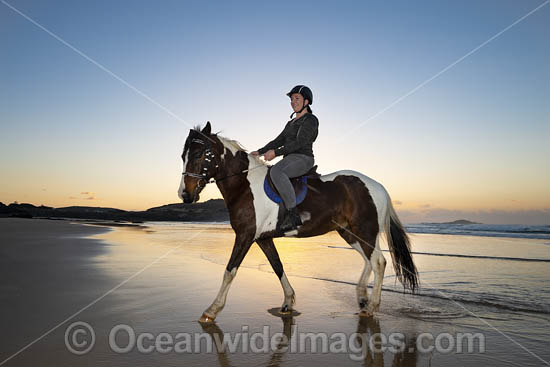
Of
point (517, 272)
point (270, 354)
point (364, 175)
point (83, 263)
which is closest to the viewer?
point (270, 354)

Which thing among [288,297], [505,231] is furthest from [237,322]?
[505,231]

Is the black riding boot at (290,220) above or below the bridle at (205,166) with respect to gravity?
below

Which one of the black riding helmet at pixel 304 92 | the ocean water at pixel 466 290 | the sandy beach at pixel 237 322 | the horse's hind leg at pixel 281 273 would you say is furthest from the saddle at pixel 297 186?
the ocean water at pixel 466 290

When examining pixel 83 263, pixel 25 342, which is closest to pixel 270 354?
pixel 25 342

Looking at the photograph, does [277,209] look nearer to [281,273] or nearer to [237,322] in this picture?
[281,273]

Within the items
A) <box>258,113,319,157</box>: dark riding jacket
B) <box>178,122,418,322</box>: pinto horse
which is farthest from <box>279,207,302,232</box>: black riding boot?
<box>258,113,319,157</box>: dark riding jacket

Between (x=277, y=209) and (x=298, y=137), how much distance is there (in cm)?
106

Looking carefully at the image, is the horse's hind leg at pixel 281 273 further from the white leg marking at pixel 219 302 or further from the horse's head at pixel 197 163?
the horse's head at pixel 197 163

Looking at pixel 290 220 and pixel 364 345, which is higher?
pixel 290 220

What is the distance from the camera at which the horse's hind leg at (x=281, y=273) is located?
4766 millimetres

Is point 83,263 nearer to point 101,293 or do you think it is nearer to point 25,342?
point 101,293

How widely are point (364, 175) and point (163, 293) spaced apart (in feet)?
12.0

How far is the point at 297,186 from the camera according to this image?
201 inches

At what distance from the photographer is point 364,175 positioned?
567cm
